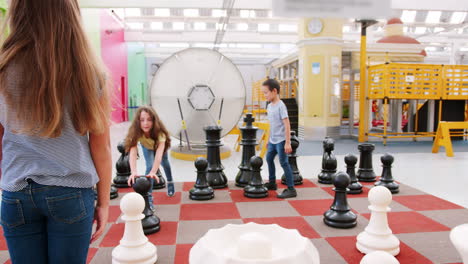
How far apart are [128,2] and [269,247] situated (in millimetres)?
9226

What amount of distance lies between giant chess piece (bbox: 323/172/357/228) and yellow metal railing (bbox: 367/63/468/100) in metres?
6.06

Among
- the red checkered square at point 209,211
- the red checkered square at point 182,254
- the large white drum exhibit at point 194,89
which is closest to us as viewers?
the red checkered square at point 182,254

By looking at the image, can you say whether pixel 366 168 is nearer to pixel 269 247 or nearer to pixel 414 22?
pixel 269 247

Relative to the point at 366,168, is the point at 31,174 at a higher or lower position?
higher

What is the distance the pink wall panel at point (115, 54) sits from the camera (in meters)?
12.1

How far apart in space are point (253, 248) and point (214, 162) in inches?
142

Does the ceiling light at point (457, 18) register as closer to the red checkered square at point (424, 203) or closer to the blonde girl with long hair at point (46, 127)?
the red checkered square at point (424, 203)

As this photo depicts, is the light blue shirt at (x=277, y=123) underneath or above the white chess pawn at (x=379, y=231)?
above

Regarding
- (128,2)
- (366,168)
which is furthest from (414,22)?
(366,168)

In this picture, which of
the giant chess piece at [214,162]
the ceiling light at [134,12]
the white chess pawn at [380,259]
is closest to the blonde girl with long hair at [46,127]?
the white chess pawn at [380,259]

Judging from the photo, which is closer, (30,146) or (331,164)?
(30,146)

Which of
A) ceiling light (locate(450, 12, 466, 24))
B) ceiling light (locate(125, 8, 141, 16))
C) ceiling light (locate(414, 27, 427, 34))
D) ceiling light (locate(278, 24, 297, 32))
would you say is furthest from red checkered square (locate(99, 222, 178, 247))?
ceiling light (locate(414, 27, 427, 34))

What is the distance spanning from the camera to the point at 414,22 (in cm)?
1355

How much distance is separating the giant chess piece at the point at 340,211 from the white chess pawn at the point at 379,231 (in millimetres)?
401
